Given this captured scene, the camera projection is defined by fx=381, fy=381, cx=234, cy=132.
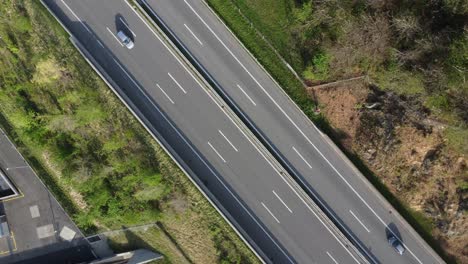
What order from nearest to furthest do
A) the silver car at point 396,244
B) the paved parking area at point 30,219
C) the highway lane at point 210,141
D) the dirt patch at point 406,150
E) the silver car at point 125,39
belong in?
the dirt patch at point 406,150
the silver car at point 396,244
the silver car at point 125,39
the highway lane at point 210,141
the paved parking area at point 30,219

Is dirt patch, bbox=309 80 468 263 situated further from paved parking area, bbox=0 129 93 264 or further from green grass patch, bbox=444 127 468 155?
paved parking area, bbox=0 129 93 264

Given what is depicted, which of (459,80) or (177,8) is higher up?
(177,8)

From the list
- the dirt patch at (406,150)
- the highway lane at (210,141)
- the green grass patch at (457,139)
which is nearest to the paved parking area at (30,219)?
the highway lane at (210,141)

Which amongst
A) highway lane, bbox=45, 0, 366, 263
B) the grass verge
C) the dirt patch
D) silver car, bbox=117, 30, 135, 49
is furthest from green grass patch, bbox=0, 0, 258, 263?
the dirt patch

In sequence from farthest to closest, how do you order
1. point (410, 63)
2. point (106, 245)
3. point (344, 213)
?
point (106, 245)
point (344, 213)
point (410, 63)

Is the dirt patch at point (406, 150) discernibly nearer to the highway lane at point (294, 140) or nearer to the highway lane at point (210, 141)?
the highway lane at point (294, 140)

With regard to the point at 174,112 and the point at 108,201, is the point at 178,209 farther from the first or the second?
the point at 174,112

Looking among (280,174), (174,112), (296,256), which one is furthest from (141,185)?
(296,256)
